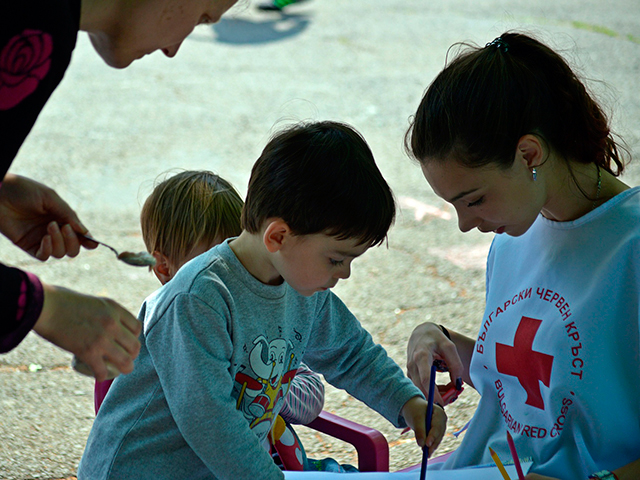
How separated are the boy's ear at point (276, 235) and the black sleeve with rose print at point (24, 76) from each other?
0.48 metres

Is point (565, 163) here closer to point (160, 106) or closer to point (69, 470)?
point (69, 470)

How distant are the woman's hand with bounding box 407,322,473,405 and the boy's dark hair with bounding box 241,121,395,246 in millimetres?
328

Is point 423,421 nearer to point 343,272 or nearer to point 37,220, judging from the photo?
point 343,272

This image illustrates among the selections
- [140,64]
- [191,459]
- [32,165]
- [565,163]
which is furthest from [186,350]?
[140,64]

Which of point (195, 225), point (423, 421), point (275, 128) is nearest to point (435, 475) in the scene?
point (423, 421)

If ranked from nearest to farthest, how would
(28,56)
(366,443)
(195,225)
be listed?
1. (28,56)
2. (366,443)
3. (195,225)

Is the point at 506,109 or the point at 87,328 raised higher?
the point at 506,109

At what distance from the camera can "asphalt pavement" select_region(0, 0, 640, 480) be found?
2.54m

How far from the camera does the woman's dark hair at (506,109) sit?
1.48 m

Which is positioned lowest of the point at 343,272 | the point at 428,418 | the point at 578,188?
the point at 428,418

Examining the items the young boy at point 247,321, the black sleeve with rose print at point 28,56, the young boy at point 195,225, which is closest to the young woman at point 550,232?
the young boy at point 247,321

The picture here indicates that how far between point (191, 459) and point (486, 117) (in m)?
0.85

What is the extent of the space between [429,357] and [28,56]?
3.32ft

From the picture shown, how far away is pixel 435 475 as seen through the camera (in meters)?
1.56
